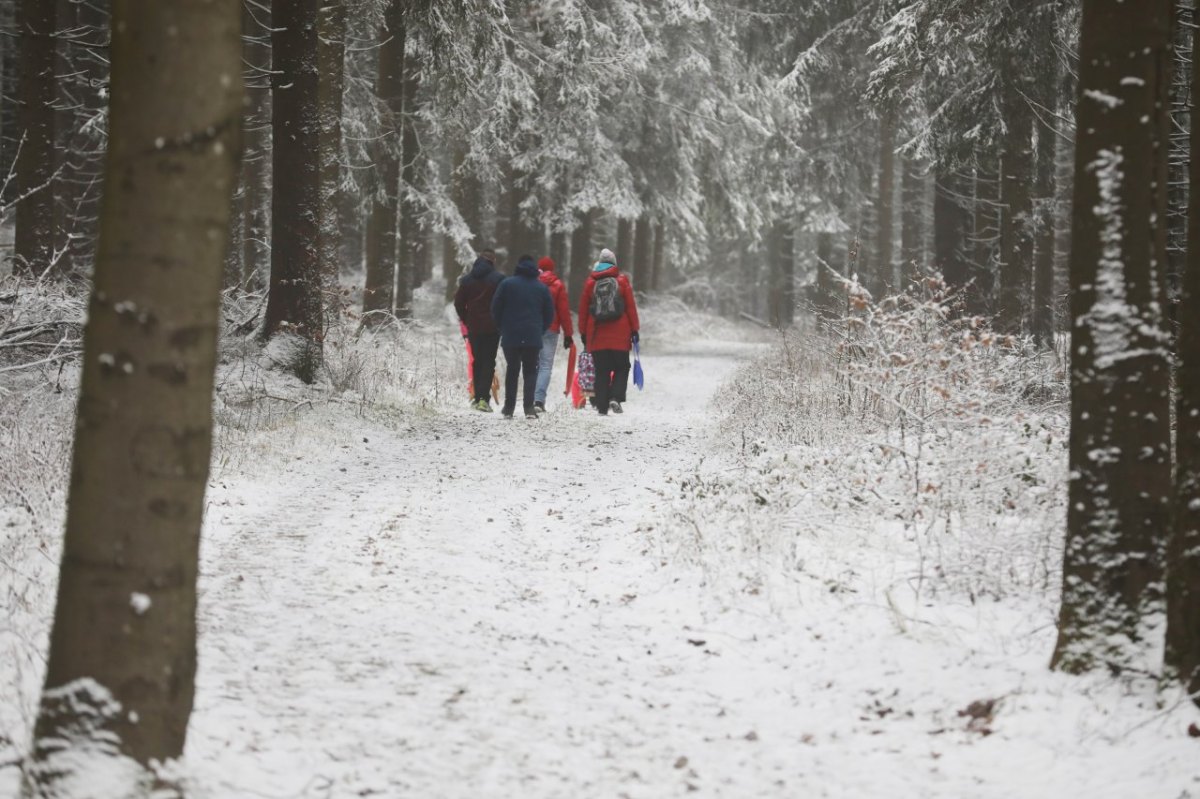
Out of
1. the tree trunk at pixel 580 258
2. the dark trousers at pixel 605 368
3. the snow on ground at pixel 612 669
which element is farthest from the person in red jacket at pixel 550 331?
the tree trunk at pixel 580 258

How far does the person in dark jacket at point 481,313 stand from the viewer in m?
12.6

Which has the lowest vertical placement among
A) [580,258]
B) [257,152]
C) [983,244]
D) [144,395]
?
[144,395]

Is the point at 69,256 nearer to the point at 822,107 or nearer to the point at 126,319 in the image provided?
the point at 126,319

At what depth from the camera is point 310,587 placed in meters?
5.38

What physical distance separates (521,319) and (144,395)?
9479 mm

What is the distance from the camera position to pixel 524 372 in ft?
40.5

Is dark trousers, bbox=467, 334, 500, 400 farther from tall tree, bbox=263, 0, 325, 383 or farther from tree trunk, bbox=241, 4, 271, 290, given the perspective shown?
tree trunk, bbox=241, 4, 271, 290

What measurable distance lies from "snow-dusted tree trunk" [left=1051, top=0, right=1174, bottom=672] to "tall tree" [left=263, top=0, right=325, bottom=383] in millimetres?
8474

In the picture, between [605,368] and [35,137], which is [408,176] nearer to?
[35,137]

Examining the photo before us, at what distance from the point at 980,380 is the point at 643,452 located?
3.46m

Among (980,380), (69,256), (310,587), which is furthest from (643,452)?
(69,256)

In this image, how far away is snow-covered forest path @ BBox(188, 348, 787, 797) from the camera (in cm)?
359

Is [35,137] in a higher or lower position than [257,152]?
lower

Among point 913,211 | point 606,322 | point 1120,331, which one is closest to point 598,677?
point 1120,331
